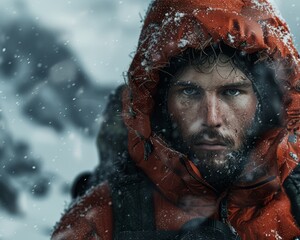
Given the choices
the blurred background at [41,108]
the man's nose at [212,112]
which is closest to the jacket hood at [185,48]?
the man's nose at [212,112]

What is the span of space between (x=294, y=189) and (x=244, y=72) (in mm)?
646

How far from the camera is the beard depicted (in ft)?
9.50

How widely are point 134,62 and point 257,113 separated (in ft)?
2.27

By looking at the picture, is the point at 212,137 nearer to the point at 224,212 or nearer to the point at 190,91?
the point at 190,91

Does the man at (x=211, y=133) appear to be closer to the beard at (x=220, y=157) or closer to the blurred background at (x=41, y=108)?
the beard at (x=220, y=157)

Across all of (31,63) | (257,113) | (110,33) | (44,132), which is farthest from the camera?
(110,33)

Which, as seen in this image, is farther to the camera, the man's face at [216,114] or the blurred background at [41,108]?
the blurred background at [41,108]

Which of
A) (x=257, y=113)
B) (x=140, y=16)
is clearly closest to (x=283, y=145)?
(x=257, y=113)

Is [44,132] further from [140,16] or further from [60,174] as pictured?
[140,16]

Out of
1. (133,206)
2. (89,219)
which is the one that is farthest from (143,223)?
(89,219)

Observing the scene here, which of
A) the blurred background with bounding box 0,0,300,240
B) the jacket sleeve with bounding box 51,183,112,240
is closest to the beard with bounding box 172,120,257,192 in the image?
the jacket sleeve with bounding box 51,183,112,240

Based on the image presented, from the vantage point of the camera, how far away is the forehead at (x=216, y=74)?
2.88 meters

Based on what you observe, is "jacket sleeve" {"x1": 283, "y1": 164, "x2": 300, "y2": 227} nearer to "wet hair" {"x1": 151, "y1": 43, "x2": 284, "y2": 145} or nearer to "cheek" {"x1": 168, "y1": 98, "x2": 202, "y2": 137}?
"wet hair" {"x1": 151, "y1": 43, "x2": 284, "y2": 145}

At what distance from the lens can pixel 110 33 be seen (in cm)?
1438
